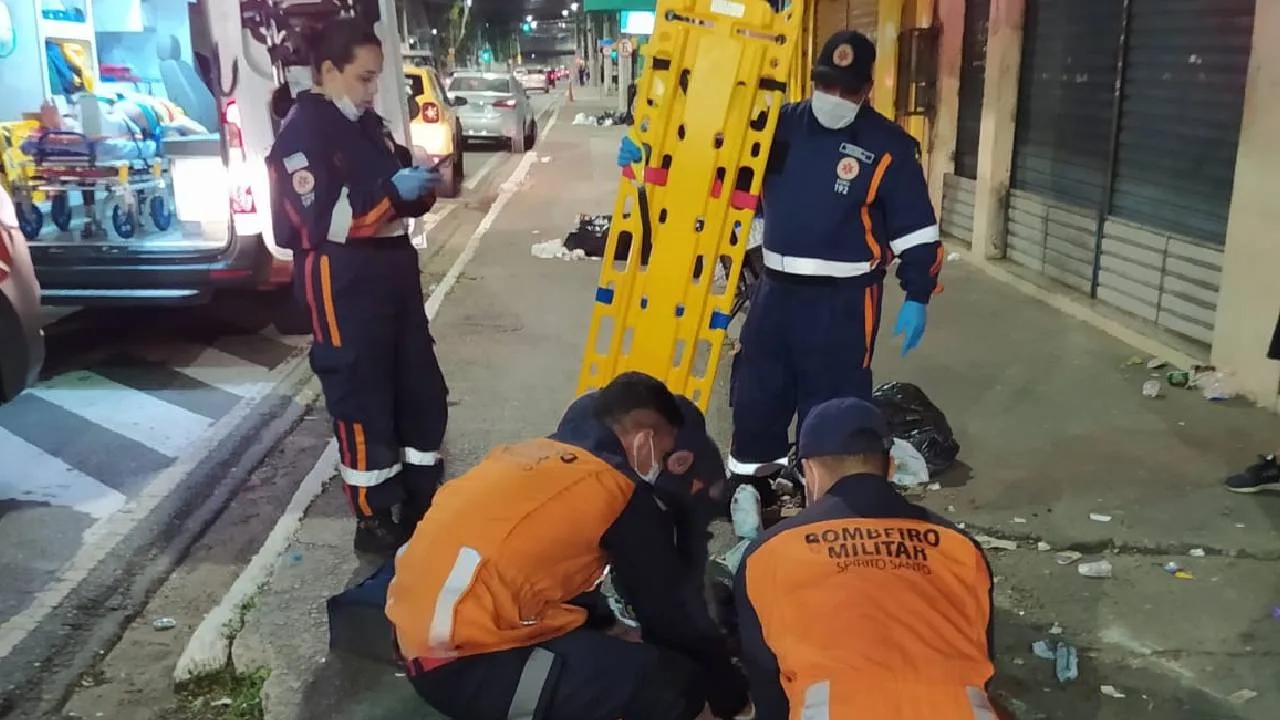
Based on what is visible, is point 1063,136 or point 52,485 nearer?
point 52,485

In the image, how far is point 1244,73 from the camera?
5.99 m

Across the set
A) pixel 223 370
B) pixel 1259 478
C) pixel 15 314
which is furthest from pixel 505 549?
pixel 223 370

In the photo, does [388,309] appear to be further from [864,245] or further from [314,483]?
[864,245]

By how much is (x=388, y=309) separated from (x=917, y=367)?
11.1ft

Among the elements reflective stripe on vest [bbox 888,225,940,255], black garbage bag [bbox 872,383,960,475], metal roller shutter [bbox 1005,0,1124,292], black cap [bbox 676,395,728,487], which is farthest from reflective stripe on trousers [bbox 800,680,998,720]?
metal roller shutter [bbox 1005,0,1124,292]

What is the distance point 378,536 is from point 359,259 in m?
0.99

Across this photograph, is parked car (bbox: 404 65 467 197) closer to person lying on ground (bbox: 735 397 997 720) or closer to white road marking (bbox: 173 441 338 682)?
white road marking (bbox: 173 441 338 682)

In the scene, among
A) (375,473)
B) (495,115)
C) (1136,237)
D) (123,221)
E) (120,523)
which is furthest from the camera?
(495,115)

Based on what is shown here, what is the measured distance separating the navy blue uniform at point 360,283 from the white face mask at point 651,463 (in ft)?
4.55

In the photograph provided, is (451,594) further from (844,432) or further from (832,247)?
(832,247)

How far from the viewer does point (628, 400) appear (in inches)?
107

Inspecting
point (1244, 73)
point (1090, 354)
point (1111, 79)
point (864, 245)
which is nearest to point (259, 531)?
point (864, 245)

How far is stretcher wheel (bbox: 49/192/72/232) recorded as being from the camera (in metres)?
7.58

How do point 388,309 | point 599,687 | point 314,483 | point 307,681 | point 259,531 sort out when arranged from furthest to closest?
point 314,483 → point 259,531 → point 388,309 → point 307,681 → point 599,687
